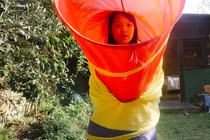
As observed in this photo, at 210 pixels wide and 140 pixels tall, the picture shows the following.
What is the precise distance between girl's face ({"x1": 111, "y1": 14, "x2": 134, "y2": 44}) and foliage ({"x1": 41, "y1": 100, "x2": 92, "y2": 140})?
111 inches

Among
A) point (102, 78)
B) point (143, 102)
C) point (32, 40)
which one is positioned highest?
point (32, 40)

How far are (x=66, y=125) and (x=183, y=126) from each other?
2.77 meters

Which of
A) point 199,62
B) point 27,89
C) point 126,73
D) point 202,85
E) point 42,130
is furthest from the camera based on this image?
point 199,62

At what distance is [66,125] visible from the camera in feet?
17.7

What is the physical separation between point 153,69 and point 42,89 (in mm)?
2229

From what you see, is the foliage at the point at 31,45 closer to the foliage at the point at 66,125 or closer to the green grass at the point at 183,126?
the foliage at the point at 66,125

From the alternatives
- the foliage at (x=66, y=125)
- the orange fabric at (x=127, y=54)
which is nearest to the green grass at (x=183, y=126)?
the foliage at (x=66, y=125)

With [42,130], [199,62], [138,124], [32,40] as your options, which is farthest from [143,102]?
[199,62]

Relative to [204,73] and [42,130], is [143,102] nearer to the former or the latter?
[42,130]

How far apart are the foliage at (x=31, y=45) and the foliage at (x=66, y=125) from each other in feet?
3.35

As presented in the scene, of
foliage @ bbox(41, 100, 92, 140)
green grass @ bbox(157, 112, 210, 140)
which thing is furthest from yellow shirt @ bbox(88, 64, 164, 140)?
green grass @ bbox(157, 112, 210, 140)

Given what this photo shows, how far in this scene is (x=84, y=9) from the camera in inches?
122

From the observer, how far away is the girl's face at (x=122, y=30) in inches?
104

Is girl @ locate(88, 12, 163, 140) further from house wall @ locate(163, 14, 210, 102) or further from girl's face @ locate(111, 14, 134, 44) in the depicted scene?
house wall @ locate(163, 14, 210, 102)
